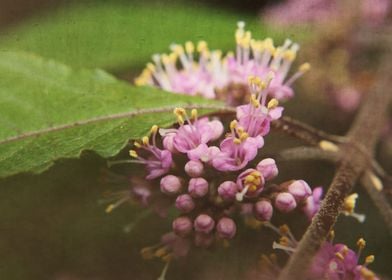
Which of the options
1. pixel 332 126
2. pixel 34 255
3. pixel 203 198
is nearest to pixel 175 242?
pixel 203 198

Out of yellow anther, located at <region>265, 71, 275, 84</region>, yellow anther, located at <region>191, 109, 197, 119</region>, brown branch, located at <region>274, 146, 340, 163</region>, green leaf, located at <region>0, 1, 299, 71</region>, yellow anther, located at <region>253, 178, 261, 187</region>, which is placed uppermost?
green leaf, located at <region>0, 1, 299, 71</region>

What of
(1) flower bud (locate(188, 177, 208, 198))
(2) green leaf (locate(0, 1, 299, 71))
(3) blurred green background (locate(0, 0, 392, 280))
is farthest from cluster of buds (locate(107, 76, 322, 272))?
(2) green leaf (locate(0, 1, 299, 71))

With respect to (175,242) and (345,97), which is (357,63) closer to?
(345,97)

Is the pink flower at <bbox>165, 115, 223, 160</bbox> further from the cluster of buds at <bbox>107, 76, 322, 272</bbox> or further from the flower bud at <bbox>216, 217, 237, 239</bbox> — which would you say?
the flower bud at <bbox>216, 217, 237, 239</bbox>

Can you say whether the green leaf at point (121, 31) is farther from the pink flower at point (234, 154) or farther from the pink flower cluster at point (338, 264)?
the pink flower cluster at point (338, 264)

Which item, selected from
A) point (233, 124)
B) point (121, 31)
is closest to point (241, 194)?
point (233, 124)

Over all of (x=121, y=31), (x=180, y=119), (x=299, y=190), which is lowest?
(x=299, y=190)

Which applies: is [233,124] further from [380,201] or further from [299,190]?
[380,201]
